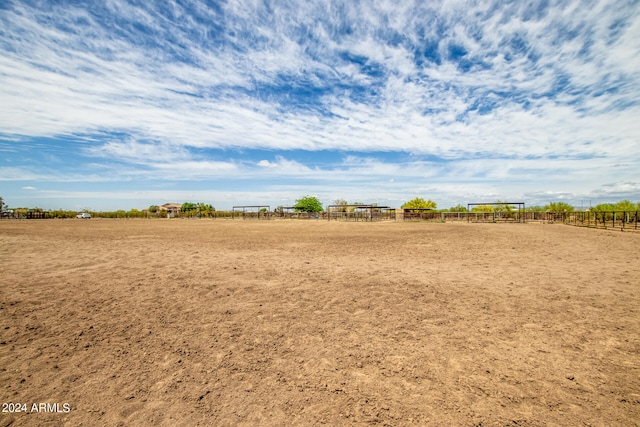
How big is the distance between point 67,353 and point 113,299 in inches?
95.8

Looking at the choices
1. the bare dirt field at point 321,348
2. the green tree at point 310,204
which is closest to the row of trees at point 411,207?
the green tree at point 310,204

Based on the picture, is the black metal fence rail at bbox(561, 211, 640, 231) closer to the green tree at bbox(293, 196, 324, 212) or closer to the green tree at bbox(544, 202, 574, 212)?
the green tree at bbox(544, 202, 574, 212)

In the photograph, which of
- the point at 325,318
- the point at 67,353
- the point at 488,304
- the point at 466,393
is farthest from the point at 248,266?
the point at 466,393

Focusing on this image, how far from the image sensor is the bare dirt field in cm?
292

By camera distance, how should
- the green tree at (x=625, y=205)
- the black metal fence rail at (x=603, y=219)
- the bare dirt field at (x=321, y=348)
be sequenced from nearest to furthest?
1. the bare dirt field at (x=321, y=348)
2. the black metal fence rail at (x=603, y=219)
3. the green tree at (x=625, y=205)

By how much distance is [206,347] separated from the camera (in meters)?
4.21

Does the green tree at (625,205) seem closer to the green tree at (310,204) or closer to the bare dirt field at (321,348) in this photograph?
the bare dirt field at (321,348)

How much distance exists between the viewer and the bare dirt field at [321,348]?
2924 millimetres

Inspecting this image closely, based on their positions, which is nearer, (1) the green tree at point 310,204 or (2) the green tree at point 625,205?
(2) the green tree at point 625,205

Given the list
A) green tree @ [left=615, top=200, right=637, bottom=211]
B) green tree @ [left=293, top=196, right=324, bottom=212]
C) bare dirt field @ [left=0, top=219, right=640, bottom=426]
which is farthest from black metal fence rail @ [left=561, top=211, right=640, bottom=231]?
green tree @ [left=293, top=196, right=324, bottom=212]

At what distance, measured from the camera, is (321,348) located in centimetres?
416

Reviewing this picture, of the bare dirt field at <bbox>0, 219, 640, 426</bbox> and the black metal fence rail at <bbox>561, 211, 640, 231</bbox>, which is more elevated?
the black metal fence rail at <bbox>561, 211, 640, 231</bbox>

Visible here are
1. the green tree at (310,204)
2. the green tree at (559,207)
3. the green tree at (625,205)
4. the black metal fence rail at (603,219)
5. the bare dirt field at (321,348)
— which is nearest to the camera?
the bare dirt field at (321,348)

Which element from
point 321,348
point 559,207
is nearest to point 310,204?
point 559,207
